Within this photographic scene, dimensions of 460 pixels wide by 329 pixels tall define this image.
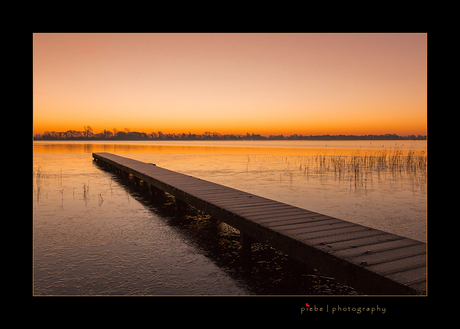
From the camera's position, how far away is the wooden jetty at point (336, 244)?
2.75 metres

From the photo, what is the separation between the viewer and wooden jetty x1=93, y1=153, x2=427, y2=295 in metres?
2.75

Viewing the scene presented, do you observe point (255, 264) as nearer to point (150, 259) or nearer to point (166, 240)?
point (150, 259)

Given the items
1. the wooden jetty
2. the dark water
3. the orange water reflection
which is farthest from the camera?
the orange water reflection

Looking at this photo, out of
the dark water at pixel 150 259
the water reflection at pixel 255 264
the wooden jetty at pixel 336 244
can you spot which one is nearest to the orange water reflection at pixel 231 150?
the water reflection at pixel 255 264

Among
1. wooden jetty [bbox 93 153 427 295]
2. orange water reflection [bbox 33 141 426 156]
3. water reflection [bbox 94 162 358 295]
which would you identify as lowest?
water reflection [bbox 94 162 358 295]

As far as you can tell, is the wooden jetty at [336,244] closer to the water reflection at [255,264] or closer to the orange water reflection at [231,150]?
the water reflection at [255,264]

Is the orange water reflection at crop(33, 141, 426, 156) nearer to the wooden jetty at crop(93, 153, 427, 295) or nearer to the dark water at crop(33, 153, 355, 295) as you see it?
the dark water at crop(33, 153, 355, 295)

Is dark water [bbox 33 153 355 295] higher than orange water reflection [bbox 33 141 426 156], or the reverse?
orange water reflection [bbox 33 141 426 156]

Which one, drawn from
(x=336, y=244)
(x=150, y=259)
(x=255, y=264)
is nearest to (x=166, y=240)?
(x=150, y=259)

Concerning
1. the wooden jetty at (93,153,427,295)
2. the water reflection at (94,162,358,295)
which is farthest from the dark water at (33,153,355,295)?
the wooden jetty at (93,153,427,295)

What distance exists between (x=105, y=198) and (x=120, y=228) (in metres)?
3.42
